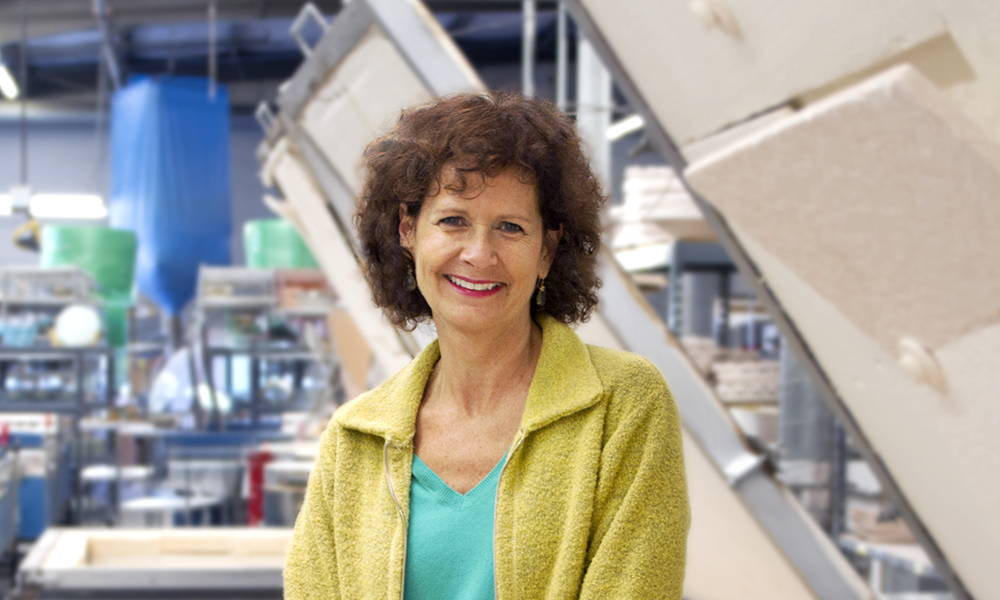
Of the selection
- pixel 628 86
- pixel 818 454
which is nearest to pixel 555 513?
pixel 628 86

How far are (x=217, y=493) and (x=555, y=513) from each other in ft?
22.5

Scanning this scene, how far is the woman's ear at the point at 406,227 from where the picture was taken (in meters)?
1.49

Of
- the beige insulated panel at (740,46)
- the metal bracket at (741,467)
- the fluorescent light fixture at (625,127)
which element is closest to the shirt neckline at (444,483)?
the beige insulated panel at (740,46)

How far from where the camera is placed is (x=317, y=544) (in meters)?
1.52

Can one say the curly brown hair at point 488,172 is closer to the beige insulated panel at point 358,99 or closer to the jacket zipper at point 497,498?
the jacket zipper at point 497,498

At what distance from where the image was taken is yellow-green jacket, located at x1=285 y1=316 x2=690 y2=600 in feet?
4.37

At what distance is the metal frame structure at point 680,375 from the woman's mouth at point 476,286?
70cm

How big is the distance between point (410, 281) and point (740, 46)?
574 mm

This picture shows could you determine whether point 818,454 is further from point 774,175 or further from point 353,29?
point 774,175

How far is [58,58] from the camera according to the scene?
1609 centimetres

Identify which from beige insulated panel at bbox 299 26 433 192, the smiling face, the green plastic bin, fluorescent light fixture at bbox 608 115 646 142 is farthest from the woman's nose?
the green plastic bin

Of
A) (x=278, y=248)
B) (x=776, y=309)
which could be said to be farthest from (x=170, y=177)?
(x=776, y=309)

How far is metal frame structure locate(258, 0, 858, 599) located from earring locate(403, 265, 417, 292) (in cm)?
48

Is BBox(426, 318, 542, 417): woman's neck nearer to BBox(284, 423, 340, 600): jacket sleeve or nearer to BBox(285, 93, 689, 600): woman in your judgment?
BBox(285, 93, 689, 600): woman
